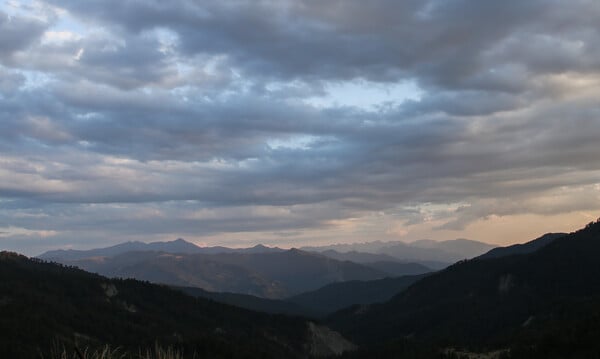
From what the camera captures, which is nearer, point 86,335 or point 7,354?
point 7,354

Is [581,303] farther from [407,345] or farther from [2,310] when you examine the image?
[2,310]

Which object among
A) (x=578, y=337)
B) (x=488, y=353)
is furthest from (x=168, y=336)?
(x=578, y=337)

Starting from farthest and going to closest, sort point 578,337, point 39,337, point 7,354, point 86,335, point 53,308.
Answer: point 53,308 < point 86,335 < point 39,337 < point 7,354 < point 578,337

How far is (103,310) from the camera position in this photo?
196 m

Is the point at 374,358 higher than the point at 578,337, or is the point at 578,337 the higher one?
the point at 578,337

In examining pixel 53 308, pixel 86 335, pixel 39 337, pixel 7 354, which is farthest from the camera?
pixel 53 308

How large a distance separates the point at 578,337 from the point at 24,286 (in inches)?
6569

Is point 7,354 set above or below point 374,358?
above

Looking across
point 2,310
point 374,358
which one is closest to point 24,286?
point 2,310

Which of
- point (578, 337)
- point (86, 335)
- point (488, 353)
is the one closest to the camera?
point (578, 337)

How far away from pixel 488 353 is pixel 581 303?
105m

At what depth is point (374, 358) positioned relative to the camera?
17775 centimetres

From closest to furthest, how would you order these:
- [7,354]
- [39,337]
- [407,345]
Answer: [7,354] < [39,337] < [407,345]

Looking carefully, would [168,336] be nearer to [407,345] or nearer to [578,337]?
[407,345]
